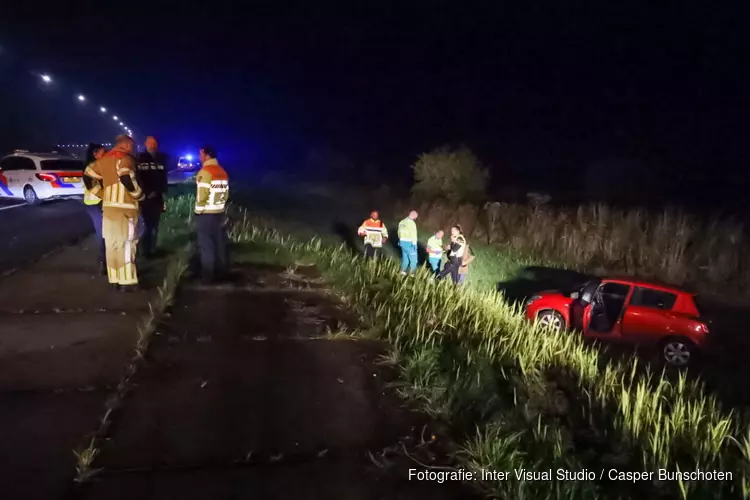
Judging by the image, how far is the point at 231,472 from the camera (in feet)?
12.5

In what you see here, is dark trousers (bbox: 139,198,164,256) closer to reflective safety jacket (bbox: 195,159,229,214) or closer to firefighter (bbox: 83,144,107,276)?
firefighter (bbox: 83,144,107,276)

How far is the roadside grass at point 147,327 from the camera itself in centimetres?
378

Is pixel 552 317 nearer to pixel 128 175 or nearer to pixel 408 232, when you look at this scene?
pixel 408 232

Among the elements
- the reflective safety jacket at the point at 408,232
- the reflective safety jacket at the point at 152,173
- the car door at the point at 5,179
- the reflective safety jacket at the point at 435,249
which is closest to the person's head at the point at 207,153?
the reflective safety jacket at the point at 152,173

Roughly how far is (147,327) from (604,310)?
7089 mm

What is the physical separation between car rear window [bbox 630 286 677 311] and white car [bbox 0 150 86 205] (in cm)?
1560

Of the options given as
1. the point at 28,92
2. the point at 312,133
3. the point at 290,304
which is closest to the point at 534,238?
the point at 290,304

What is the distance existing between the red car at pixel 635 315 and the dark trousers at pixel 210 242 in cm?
461

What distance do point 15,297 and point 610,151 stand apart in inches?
1482

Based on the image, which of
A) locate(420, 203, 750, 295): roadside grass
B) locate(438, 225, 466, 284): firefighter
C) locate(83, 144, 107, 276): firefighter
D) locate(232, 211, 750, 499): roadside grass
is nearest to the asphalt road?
locate(83, 144, 107, 276): firefighter

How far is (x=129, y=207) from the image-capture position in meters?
7.50

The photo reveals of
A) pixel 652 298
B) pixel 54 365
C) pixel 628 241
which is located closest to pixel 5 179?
pixel 54 365

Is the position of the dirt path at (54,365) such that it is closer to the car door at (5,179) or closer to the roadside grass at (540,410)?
the roadside grass at (540,410)

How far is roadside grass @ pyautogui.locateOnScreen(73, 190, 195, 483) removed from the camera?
12.4 feet
